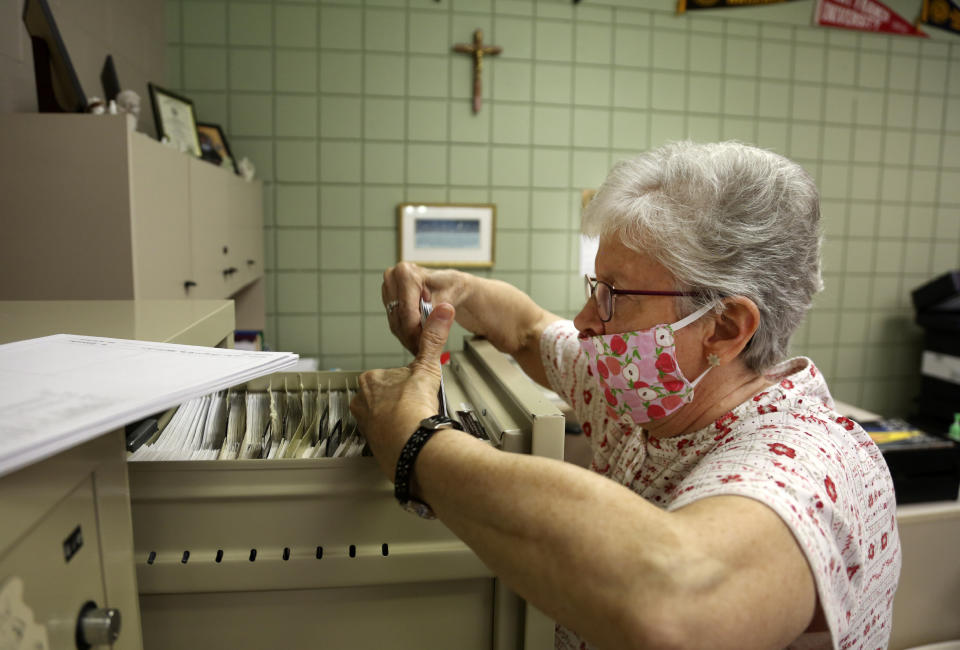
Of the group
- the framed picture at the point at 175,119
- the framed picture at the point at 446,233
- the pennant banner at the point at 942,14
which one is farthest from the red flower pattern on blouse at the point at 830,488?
the pennant banner at the point at 942,14

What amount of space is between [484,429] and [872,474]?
0.51 metres

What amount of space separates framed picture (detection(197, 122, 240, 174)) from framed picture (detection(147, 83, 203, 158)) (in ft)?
0.27

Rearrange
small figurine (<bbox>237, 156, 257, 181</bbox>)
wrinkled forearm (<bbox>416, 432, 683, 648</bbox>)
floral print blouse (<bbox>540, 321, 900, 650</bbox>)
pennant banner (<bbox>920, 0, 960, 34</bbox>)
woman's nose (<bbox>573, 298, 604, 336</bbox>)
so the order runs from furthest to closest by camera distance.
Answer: pennant banner (<bbox>920, 0, 960, 34</bbox>) → small figurine (<bbox>237, 156, 257, 181</bbox>) → woman's nose (<bbox>573, 298, 604, 336</bbox>) → floral print blouse (<bbox>540, 321, 900, 650</bbox>) → wrinkled forearm (<bbox>416, 432, 683, 648</bbox>)

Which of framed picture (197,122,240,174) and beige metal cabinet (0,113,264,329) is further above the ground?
framed picture (197,122,240,174)

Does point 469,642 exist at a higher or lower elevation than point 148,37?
lower

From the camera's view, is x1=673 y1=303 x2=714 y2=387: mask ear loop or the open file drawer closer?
the open file drawer

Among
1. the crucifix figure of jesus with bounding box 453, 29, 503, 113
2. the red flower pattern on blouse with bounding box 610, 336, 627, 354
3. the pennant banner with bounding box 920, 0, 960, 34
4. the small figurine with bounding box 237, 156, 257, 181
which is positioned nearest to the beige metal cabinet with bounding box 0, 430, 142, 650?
the red flower pattern on blouse with bounding box 610, 336, 627, 354

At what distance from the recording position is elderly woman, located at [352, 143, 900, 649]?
52 centimetres

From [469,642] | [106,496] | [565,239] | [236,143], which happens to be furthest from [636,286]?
[236,143]

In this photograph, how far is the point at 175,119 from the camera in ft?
6.52

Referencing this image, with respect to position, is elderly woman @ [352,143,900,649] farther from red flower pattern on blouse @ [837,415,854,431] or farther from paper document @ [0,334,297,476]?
paper document @ [0,334,297,476]

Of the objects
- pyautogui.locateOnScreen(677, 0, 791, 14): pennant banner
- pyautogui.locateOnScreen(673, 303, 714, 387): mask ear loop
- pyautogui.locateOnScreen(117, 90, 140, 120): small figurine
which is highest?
pyautogui.locateOnScreen(677, 0, 791, 14): pennant banner

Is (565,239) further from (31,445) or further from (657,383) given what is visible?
(31,445)

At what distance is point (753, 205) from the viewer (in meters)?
0.80
